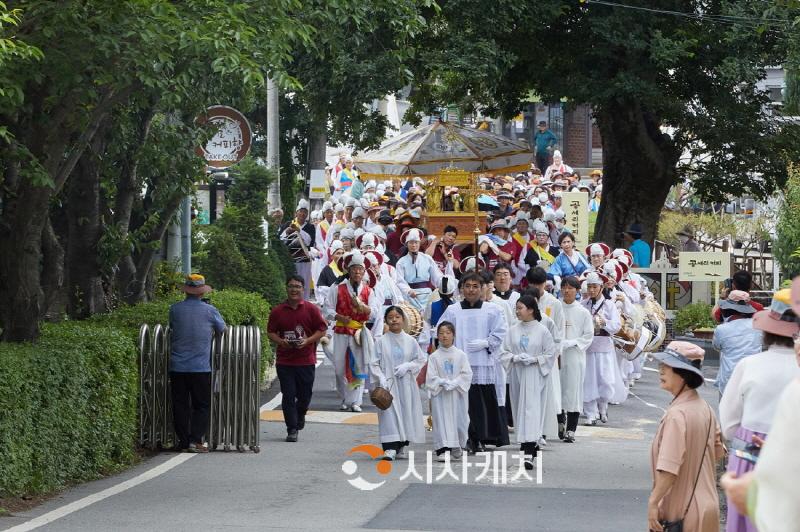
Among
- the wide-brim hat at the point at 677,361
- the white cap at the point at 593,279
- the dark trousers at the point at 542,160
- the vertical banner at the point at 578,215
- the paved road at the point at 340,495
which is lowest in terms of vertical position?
the paved road at the point at 340,495

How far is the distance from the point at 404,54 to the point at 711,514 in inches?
429

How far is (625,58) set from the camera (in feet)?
85.6

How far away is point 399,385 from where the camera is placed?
48.4ft

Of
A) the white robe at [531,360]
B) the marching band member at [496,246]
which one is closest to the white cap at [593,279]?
the white robe at [531,360]

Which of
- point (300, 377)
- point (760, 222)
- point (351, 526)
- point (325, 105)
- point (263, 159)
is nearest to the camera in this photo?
point (351, 526)

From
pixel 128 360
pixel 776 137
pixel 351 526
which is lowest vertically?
pixel 351 526

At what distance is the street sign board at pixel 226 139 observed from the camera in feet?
60.6

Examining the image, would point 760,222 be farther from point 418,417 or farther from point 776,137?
point 418,417

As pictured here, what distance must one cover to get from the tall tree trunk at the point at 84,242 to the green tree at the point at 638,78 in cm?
713

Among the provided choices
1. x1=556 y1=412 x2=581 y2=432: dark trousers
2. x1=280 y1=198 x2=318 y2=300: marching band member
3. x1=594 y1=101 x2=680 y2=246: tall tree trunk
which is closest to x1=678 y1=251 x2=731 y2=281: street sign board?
x1=594 y1=101 x2=680 y2=246: tall tree trunk

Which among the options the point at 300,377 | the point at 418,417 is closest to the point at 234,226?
the point at 300,377

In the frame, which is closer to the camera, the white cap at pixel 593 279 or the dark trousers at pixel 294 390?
the dark trousers at pixel 294 390

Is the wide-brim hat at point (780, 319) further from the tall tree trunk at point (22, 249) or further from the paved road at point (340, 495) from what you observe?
the tall tree trunk at point (22, 249)

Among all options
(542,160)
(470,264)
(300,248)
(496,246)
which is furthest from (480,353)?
(542,160)
